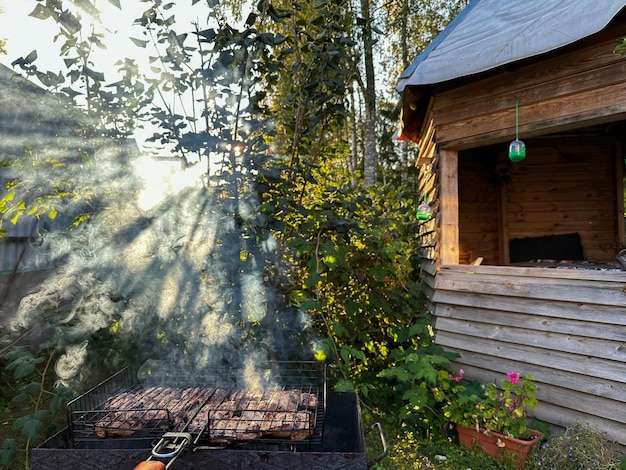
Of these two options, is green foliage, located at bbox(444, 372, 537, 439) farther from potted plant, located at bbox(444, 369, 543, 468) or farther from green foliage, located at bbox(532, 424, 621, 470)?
green foliage, located at bbox(532, 424, 621, 470)

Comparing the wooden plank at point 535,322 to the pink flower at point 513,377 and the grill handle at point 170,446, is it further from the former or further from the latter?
the grill handle at point 170,446

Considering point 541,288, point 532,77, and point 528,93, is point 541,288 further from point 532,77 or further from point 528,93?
point 532,77

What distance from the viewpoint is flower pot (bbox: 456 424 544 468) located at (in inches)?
127

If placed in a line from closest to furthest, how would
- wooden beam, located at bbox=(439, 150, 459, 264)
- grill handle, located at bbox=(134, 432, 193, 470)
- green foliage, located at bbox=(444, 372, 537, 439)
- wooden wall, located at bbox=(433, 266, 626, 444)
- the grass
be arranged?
1. grill handle, located at bbox=(134, 432, 193, 470)
2. the grass
3. wooden wall, located at bbox=(433, 266, 626, 444)
4. green foliage, located at bbox=(444, 372, 537, 439)
5. wooden beam, located at bbox=(439, 150, 459, 264)

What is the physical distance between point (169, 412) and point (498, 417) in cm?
248

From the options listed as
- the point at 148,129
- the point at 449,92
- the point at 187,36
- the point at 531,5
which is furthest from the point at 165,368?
the point at 531,5

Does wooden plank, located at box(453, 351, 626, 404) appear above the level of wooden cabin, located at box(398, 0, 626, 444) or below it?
below

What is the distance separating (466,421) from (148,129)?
3537mm

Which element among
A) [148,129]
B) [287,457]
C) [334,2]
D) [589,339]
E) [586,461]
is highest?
[334,2]

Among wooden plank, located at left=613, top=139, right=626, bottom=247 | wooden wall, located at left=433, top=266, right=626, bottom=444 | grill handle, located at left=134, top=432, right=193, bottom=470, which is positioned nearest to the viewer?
grill handle, located at left=134, top=432, right=193, bottom=470

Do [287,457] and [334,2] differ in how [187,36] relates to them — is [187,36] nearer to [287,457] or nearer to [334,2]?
[334,2]

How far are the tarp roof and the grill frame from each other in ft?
8.90

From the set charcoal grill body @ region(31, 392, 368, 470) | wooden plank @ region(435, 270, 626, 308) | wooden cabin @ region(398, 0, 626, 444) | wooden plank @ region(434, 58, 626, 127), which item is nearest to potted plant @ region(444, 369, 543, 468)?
wooden cabin @ region(398, 0, 626, 444)

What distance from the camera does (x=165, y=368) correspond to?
338 centimetres
